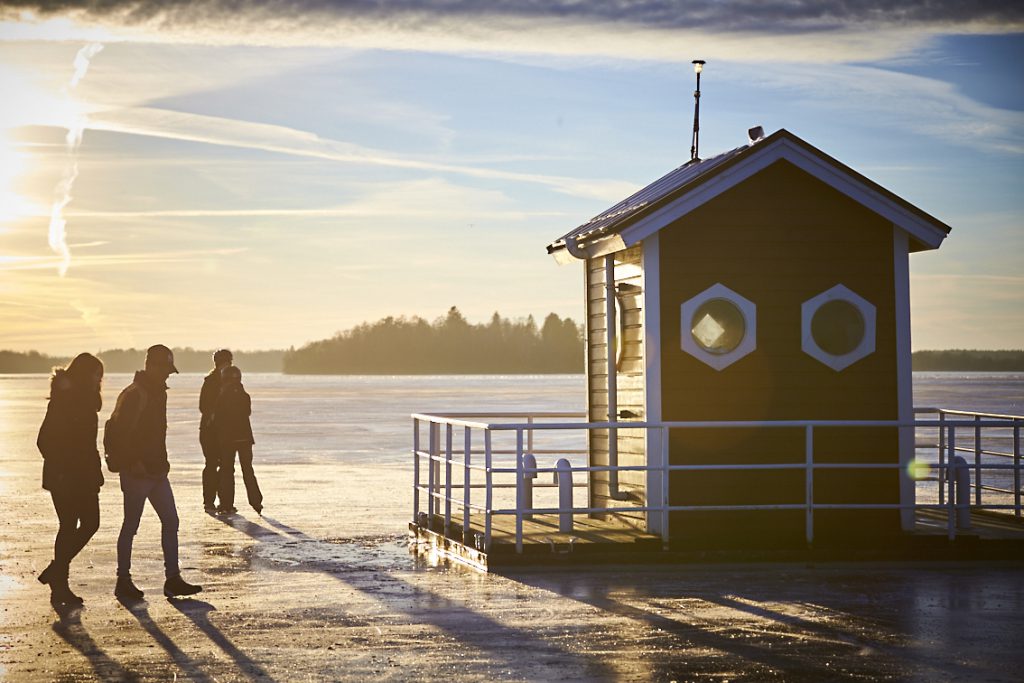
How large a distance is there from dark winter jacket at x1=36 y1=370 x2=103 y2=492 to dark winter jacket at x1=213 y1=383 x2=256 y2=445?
275 inches

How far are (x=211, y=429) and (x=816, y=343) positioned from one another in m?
8.05

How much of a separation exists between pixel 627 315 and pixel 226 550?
16.2ft

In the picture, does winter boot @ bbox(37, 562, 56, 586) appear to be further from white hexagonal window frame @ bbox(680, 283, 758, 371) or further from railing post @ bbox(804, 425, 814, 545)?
railing post @ bbox(804, 425, 814, 545)

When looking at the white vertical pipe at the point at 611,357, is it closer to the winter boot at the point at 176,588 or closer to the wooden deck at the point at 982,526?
the wooden deck at the point at 982,526

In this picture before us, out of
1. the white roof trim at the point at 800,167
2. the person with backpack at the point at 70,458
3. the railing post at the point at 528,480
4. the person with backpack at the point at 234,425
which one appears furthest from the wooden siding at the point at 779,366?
the person with backpack at the point at 234,425

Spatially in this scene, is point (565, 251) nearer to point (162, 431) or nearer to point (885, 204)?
point (885, 204)

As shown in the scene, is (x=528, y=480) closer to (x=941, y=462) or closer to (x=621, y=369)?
(x=621, y=369)

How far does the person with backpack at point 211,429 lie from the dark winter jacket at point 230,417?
0.21 meters

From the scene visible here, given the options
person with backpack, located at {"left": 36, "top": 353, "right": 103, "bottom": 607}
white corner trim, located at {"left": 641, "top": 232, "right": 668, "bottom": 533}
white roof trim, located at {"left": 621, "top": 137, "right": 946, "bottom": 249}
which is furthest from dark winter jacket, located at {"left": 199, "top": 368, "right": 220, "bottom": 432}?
person with backpack, located at {"left": 36, "top": 353, "right": 103, "bottom": 607}

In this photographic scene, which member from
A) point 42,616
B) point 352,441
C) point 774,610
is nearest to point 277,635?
point 42,616

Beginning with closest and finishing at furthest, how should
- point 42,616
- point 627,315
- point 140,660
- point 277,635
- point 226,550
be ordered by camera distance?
point 140,660 < point 277,635 < point 42,616 < point 226,550 < point 627,315

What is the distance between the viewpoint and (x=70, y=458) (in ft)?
35.4

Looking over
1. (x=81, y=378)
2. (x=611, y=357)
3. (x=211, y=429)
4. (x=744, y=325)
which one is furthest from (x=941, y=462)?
(x=211, y=429)

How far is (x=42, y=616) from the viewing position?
33.5ft
